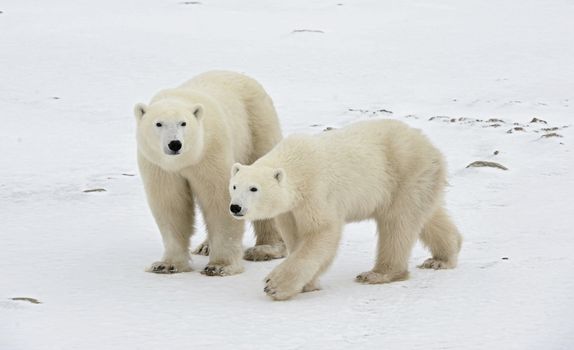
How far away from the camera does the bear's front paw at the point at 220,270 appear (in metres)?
6.90

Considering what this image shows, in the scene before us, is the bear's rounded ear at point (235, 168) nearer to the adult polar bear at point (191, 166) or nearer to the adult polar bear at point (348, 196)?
the adult polar bear at point (348, 196)

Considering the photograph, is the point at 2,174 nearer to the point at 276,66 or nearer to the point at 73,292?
the point at 73,292

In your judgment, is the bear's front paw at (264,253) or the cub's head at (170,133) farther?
the bear's front paw at (264,253)

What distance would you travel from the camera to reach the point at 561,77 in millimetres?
14812

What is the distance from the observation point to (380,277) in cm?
657

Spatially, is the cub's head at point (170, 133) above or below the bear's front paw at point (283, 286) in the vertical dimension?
above

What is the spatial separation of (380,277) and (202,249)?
1.79m

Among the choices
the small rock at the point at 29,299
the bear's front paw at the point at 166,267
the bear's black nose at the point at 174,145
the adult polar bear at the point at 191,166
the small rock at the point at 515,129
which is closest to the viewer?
the small rock at the point at 29,299

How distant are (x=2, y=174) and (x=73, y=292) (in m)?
4.07

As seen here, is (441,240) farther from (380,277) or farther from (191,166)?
(191,166)

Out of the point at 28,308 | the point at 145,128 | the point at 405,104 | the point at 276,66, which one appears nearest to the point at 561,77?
the point at 405,104

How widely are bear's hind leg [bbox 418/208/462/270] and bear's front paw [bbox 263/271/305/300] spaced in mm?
1259

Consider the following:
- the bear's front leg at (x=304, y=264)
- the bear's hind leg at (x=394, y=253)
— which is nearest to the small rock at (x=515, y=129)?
the bear's hind leg at (x=394, y=253)

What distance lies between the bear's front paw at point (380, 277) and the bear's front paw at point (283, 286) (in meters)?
0.62
